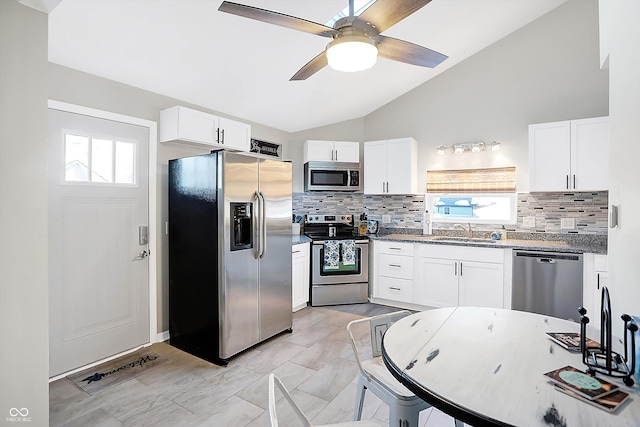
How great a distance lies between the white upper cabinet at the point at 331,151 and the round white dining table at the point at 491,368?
3197mm

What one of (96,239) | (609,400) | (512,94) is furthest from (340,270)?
(609,400)

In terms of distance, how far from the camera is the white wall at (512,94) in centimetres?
355

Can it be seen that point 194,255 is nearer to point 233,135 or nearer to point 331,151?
point 233,135

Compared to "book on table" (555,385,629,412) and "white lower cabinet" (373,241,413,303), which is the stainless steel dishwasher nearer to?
"white lower cabinet" (373,241,413,303)

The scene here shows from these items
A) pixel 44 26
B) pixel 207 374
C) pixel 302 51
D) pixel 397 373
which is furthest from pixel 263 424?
pixel 302 51

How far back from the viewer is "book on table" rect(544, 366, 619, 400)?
3.18 ft

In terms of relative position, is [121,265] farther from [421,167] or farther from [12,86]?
[421,167]

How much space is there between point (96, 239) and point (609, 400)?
319 cm

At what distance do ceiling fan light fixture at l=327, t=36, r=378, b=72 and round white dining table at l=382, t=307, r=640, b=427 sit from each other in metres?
1.41

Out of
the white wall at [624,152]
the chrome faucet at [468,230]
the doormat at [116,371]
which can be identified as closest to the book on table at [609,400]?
the white wall at [624,152]

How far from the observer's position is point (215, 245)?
2746 millimetres

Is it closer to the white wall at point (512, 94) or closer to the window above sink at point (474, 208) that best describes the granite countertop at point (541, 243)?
the window above sink at point (474, 208)

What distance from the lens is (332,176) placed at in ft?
15.2

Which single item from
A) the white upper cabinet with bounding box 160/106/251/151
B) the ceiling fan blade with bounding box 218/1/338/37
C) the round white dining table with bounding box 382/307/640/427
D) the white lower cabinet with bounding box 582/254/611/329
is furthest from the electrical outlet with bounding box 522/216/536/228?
the white upper cabinet with bounding box 160/106/251/151
